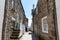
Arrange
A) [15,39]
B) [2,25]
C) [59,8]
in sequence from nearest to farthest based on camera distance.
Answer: [59,8], [2,25], [15,39]

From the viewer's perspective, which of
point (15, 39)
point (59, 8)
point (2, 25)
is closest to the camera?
point (59, 8)

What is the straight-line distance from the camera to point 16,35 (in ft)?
21.4

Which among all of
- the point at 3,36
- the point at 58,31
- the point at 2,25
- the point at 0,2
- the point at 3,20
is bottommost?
the point at 3,36

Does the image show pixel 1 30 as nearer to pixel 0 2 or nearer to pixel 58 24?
pixel 0 2

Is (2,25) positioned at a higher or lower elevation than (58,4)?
lower

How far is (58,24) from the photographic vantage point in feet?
8.66

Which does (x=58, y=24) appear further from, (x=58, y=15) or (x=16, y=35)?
(x=16, y=35)

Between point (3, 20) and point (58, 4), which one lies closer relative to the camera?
point (58, 4)

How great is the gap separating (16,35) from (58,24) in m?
4.59

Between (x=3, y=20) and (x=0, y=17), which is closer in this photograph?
(x=0, y=17)

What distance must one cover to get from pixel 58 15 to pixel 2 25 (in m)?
2.03

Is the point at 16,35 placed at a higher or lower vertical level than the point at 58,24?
lower

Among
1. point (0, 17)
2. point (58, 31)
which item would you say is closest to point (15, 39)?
point (0, 17)

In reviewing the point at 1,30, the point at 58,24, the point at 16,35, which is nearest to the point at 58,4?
the point at 58,24
